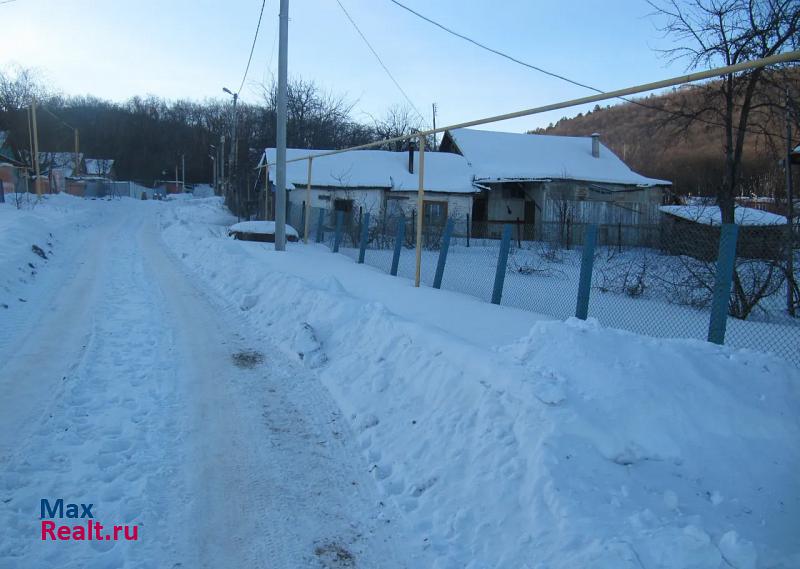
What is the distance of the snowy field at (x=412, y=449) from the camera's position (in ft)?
9.64

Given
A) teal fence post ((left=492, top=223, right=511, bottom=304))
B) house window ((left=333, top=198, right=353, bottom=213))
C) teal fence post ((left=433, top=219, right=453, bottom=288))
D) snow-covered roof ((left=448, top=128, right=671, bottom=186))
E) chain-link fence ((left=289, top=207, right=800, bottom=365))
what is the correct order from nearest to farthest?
chain-link fence ((left=289, top=207, right=800, bottom=365)) → teal fence post ((left=492, top=223, right=511, bottom=304)) → teal fence post ((left=433, top=219, right=453, bottom=288)) → house window ((left=333, top=198, right=353, bottom=213)) → snow-covered roof ((left=448, top=128, right=671, bottom=186))

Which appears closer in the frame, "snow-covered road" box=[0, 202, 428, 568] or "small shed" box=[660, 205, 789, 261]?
"snow-covered road" box=[0, 202, 428, 568]

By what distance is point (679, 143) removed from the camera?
52.3 ft

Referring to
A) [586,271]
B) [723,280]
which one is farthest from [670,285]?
[723,280]

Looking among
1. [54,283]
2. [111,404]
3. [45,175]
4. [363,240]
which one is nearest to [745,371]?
[111,404]

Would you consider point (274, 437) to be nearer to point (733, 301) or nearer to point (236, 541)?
point (236, 541)

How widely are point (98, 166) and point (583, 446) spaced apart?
95.1 metres

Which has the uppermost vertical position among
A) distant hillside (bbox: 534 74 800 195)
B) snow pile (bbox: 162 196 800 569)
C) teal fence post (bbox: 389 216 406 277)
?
distant hillside (bbox: 534 74 800 195)

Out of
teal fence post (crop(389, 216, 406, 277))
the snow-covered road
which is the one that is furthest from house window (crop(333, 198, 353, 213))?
the snow-covered road

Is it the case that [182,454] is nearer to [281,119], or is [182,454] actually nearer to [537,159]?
[281,119]

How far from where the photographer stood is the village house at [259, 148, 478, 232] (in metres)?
26.8

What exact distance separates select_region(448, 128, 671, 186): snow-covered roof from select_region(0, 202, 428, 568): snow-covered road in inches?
933

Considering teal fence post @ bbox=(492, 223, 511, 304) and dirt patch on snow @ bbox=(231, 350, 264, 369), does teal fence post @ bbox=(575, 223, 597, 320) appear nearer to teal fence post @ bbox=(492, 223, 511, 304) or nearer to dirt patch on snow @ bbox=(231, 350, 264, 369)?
teal fence post @ bbox=(492, 223, 511, 304)

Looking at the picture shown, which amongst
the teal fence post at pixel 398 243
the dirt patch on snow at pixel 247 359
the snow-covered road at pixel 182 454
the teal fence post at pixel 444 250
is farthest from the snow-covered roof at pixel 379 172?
the snow-covered road at pixel 182 454
